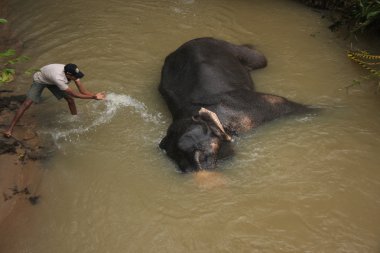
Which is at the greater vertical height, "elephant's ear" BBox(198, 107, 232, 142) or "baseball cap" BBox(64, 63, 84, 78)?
"baseball cap" BBox(64, 63, 84, 78)

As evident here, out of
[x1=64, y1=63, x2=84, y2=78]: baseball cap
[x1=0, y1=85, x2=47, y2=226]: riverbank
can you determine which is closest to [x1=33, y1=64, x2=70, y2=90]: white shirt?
[x1=64, y1=63, x2=84, y2=78]: baseball cap

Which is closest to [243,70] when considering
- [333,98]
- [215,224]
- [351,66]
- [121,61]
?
[333,98]

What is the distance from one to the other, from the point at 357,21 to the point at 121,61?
181 inches

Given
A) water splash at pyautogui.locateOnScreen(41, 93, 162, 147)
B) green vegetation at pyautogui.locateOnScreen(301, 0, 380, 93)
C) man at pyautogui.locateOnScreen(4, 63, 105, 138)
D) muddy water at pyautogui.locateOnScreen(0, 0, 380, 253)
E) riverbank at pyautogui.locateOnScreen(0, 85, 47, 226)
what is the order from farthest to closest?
green vegetation at pyautogui.locateOnScreen(301, 0, 380, 93)
water splash at pyautogui.locateOnScreen(41, 93, 162, 147)
man at pyautogui.locateOnScreen(4, 63, 105, 138)
riverbank at pyautogui.locateOnScreen(0, 85, 47, 226)
muddy water at pyautogui.locateOnScreen(0, 0, 380, 253)

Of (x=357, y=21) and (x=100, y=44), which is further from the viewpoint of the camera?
(x=100, y=44)

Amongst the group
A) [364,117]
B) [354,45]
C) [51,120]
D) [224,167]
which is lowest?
[51,120]

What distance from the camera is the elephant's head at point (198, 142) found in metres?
5.77

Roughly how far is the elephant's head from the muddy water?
181mm

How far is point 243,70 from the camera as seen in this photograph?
24.3ft

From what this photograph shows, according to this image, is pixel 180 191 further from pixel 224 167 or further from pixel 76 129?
pixel 76 129

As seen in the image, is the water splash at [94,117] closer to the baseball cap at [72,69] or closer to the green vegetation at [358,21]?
the baseball cap at [72,69]

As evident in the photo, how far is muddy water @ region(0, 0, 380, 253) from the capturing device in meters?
5.08

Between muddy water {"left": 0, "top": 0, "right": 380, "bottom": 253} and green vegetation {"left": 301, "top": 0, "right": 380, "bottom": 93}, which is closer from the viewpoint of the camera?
muddy water {"left": 0, "top": 0, "right": 380, "bottom": 253}

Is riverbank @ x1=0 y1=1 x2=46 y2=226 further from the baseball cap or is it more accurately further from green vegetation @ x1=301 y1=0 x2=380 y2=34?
green vegetation @ x1=301 y1=0 x2=380 y2=34
